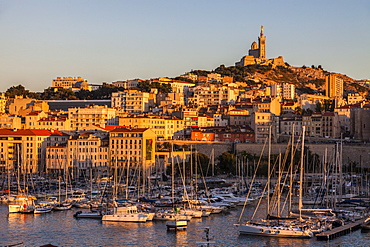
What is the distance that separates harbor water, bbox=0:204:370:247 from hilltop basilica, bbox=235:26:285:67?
93.4 m

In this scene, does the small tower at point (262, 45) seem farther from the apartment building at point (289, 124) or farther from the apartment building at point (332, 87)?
the apartment building at point (289, 124)

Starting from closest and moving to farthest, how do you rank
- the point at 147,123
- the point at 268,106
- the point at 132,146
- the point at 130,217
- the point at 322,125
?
the point at 130,217
the point at 132,146
the point at 147,123
the point at 322,125
the point at 268,106

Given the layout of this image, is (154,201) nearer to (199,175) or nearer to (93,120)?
(199,175)

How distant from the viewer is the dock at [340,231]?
30294 millimetres

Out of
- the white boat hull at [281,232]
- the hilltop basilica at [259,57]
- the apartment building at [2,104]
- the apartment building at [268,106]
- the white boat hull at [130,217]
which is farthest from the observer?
the hilltop basilica at [259,57]

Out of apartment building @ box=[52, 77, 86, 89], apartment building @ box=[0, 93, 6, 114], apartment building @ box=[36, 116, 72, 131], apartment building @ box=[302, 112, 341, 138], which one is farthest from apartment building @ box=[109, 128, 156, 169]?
apartment building @ box=[52, 77, 86, 89]

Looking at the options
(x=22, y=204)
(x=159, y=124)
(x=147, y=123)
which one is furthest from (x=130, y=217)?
(x=147, y=123)

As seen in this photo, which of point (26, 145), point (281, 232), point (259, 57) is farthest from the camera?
point (259, 57)

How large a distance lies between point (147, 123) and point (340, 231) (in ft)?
130

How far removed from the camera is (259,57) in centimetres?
13388

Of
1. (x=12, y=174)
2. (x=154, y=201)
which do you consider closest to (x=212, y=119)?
Answer: (x=12, y=174)

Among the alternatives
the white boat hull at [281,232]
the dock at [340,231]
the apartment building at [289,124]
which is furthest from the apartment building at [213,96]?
the white boat hull at [281,232]

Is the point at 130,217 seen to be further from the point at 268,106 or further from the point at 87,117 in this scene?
the point at 268,106

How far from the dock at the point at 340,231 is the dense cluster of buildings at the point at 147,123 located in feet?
64.9
